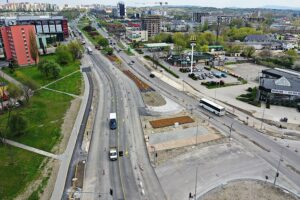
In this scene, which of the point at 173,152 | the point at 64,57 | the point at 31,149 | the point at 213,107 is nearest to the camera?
the point at 173,152

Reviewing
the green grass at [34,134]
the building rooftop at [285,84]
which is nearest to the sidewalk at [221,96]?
the building rooftop at [285,84]

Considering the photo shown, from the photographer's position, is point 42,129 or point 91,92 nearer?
point 42,129

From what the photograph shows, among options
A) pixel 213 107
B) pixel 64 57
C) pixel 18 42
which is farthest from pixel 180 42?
pixel 213 107

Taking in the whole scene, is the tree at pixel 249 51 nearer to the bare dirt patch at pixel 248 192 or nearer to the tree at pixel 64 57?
the tree at pixel 64 57

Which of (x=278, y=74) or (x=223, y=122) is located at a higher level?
(x=278, y=74)

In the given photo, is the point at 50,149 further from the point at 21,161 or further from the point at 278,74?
the point at 278,74

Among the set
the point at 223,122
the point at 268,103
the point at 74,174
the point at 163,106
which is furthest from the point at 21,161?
the point at 268,103

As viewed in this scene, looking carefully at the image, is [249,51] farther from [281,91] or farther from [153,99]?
[153,99]
